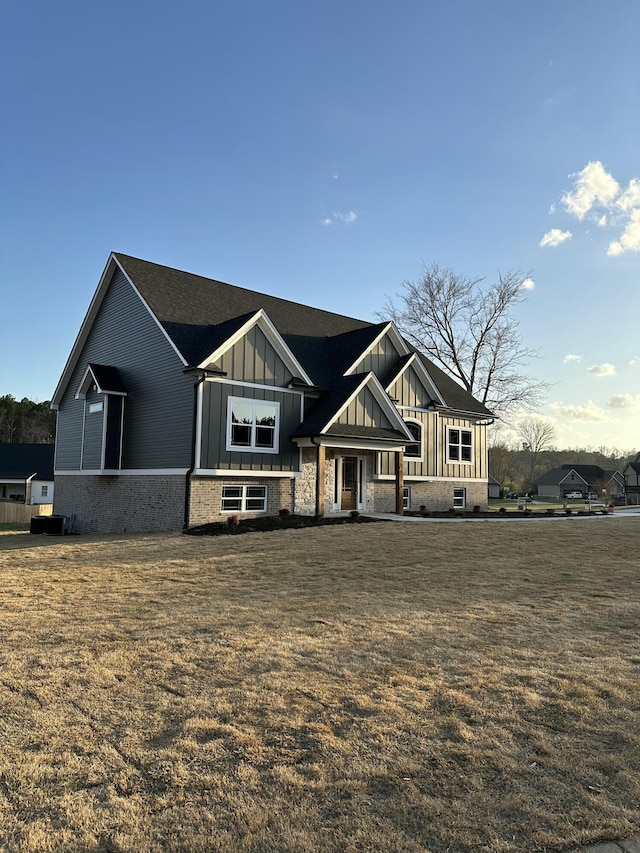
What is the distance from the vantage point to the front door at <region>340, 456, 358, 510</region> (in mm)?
21125

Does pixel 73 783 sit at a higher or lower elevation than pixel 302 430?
lower

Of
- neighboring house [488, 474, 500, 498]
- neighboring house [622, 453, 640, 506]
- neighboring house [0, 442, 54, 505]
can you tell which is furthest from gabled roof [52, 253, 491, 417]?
neighboring house [622, 453, 640, 506]

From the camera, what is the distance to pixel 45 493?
4891 cm

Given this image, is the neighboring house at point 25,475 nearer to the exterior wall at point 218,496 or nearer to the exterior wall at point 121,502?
the exterior wall at point 121,502

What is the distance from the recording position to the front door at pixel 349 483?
69.3 feet

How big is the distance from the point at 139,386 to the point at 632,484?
8387cm

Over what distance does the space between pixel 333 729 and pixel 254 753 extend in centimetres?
61

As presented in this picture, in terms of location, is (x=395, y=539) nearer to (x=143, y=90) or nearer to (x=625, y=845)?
(x=625, y=845)

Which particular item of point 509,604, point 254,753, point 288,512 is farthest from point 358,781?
point 288,512

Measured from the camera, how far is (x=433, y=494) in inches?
972

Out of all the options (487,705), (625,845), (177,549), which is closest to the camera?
(625,845)

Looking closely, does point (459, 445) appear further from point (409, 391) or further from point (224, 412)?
point (224, 412)

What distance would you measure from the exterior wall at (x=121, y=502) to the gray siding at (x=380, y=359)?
8513mm

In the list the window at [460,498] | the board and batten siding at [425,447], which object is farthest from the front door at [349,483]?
the window at [460,498]
